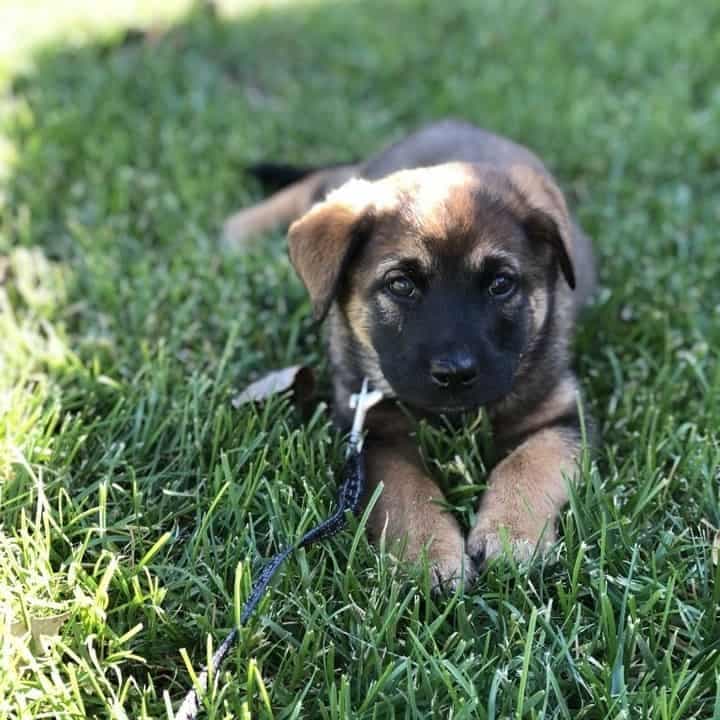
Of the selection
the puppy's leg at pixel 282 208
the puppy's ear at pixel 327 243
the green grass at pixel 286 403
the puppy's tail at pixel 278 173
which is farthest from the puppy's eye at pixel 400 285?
the puppy's tail at pixel 278 173

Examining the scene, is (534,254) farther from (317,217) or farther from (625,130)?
(625,130)

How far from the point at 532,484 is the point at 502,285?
2.04 feet

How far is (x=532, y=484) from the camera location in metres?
2.68

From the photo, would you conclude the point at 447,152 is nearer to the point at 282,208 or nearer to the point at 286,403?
the point at 282,208

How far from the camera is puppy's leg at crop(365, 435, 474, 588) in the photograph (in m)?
2.45

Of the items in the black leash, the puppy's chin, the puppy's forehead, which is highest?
the puppy's forehead

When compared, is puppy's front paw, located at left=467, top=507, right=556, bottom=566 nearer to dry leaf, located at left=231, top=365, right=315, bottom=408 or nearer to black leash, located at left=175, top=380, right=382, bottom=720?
black leash, located at left=175, top=380, right=382, bottom=720

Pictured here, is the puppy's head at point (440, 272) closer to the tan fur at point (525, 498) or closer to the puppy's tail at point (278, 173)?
the tan fur at point (525, 498)

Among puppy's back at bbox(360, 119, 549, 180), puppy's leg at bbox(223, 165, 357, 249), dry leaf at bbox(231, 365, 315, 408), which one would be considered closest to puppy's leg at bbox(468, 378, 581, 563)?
dry leaf at bbox(231, 365, 315, 408)

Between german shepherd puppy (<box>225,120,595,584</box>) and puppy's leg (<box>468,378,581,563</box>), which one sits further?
german shepherd puppy (<box>225,120,595,584</box>)

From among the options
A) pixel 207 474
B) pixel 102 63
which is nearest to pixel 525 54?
pixel 102 63

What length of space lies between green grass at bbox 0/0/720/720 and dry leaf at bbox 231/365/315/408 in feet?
0.26

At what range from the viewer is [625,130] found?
5.17 metres

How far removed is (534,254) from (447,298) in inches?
16.6
